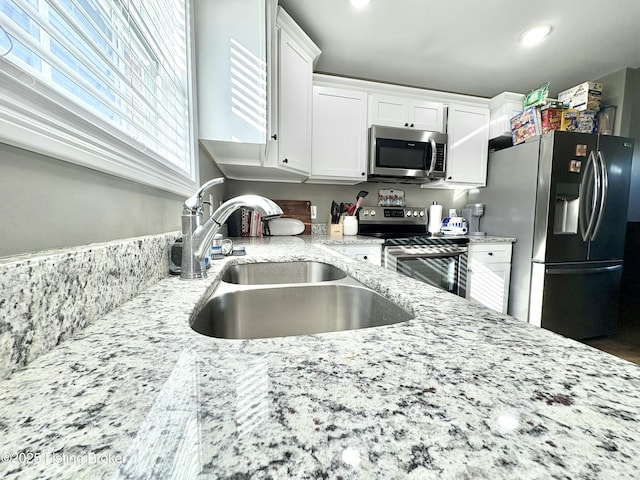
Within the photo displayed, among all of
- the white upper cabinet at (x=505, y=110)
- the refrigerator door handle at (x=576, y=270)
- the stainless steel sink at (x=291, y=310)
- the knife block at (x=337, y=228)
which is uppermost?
the white upper cabinet at (x=505, y=110)

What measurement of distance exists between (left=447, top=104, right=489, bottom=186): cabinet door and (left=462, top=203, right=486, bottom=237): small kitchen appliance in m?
0.24

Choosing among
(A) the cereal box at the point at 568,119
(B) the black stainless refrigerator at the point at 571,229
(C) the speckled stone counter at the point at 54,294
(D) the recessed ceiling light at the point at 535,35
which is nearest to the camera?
(C) the speckled stone counter at the point at 54,294

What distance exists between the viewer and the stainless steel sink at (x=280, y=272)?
1.13m

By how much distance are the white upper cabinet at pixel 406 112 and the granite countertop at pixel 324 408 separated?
2.34m

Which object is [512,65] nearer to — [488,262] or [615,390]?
[488,262]

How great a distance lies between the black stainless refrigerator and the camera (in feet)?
6.73

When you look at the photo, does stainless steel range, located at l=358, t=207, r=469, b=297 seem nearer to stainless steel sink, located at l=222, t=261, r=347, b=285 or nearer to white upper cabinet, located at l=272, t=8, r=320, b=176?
white upper cabinet, located at l=272, t=8, r=320, b=176

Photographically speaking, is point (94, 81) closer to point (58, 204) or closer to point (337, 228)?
point (58, 204)

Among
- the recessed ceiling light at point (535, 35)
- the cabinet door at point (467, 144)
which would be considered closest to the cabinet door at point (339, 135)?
the cabinet door at point (467, 144)

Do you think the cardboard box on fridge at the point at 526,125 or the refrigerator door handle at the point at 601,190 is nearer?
the refrigerator door handle at the point at 601,190

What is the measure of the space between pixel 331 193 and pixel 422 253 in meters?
1.07

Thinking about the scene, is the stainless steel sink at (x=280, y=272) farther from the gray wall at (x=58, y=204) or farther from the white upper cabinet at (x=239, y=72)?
the white upper cabinet at (x=239, y=72)

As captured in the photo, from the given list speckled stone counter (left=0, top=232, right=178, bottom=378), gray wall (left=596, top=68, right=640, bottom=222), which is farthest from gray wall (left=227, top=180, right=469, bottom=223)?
speckled stone counter (left=0, top=232, right=178, bottom=378)

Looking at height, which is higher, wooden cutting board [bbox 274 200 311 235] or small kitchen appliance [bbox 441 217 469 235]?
wooden cutting board [bbox 274 200 311 235]
